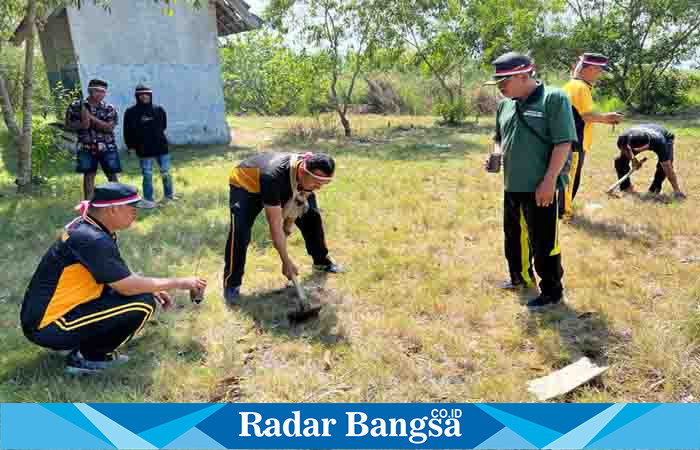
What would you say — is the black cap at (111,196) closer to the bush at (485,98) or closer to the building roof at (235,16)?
the building roof at (235,16)

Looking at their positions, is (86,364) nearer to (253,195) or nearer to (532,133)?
(253,195)

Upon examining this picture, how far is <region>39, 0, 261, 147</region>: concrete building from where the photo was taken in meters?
10.3

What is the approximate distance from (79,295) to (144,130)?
4.07 metres

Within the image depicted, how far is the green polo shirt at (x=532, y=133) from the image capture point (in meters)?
3.23

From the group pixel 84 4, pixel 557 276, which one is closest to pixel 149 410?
pixel 557 276

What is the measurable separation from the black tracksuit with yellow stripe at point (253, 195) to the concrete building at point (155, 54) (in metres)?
7.94

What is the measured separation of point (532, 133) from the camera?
3.40 meters

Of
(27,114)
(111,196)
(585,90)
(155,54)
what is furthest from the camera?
(155,54)

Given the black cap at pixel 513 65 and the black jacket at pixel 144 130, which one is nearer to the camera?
the black cap at pixel 513 65

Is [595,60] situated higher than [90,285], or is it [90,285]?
[595,60]

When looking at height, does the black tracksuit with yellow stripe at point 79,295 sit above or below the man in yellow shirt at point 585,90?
below

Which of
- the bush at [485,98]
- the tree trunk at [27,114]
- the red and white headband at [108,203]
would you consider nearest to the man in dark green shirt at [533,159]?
the red and white headband at [108,203]

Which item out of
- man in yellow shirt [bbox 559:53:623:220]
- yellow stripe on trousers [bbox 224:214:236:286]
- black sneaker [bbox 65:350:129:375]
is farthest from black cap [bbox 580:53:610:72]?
black sneaker [bbox 65:350:129:375]

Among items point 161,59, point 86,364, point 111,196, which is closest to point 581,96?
point 111,196
